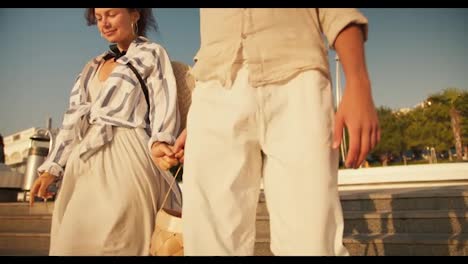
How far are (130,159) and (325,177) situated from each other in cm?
103

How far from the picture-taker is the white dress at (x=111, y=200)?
1.60 meters

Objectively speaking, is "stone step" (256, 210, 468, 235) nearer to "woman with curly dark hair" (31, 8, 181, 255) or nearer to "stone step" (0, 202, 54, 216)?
"woman with curly dark hair" (31, 8, 181, 255)

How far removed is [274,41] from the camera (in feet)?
3.35

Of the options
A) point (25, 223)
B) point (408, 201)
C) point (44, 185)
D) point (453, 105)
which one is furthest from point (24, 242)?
point (453, 105)

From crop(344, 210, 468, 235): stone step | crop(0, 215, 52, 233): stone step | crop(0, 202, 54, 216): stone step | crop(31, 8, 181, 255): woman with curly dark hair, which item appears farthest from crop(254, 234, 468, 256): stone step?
crop(0, 202, 54, 216): stone step

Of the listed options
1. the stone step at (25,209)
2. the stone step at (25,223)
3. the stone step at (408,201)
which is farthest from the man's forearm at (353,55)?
the stone step at (25,209)

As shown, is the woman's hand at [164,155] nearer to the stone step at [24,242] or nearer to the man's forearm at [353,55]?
the man's forearm at [353,55]

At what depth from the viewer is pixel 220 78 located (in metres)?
1.04

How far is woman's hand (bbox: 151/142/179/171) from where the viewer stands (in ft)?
4.91

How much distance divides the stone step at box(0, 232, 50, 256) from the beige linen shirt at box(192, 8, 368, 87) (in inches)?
151

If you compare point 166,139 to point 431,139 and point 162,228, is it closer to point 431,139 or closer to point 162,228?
point 162,228

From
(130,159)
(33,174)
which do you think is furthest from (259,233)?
(33,174)

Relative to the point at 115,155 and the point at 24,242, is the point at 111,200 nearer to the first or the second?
the point at 115,155
